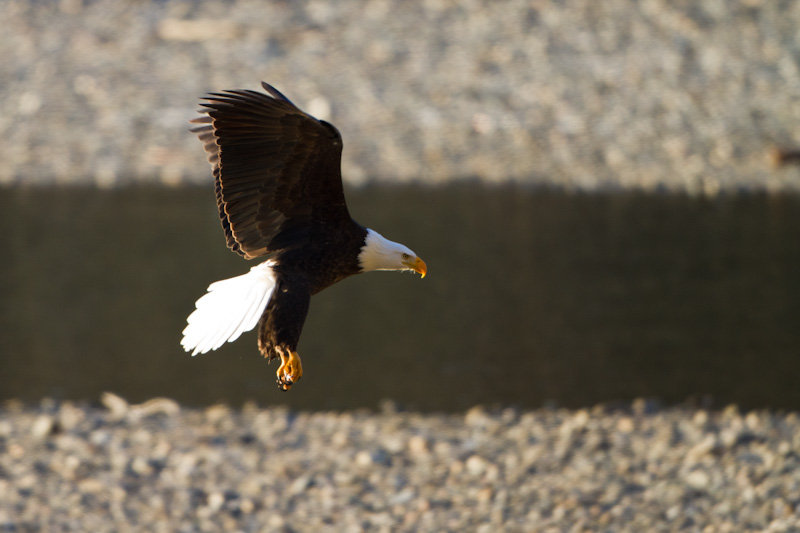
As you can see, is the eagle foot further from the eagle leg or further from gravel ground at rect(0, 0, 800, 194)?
gravel ground at rect(0, 0, 800, 194)

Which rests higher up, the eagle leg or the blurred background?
the blurred background

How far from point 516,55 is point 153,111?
4434 millimetres

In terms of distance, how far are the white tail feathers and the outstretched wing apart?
236 millimetres

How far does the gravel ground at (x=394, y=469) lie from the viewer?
6.61 metres

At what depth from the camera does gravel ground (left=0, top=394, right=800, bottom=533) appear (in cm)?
661

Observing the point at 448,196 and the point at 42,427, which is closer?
the point at 42,427

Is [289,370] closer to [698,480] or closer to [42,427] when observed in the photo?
[698,480]

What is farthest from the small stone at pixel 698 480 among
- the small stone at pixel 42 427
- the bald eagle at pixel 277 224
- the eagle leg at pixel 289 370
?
the small stone at pixel 42 427

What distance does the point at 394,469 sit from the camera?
7277 millimetres

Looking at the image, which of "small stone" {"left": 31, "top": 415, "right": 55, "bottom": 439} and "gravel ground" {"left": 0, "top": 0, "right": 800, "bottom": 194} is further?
"gravel ground" {"left": 0, "top": 0, "right": 800, "bottom": 194}

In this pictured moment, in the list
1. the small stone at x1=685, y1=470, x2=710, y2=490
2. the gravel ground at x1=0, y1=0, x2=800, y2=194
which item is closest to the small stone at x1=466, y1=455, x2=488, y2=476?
the small stone at x1=685, y1=470, x2=710, y2=490

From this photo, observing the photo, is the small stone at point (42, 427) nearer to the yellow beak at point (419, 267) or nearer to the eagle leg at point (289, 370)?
the yellow beak at point (419, 267)

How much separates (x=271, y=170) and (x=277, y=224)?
0.24 meters

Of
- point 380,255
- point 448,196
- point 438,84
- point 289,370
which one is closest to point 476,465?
point 380,255
